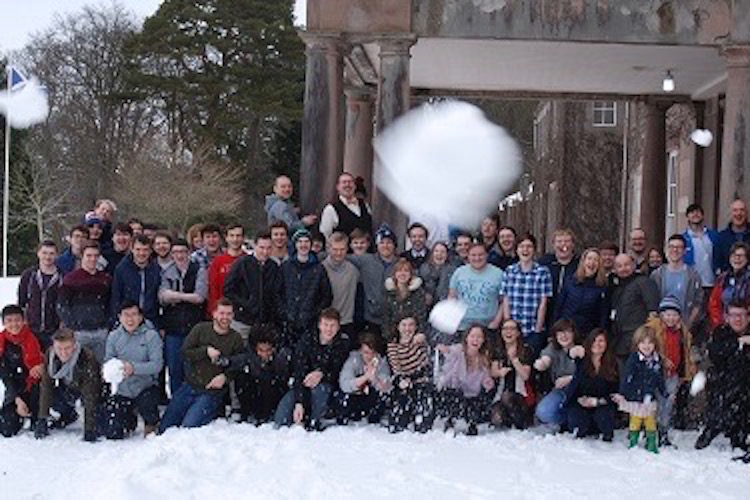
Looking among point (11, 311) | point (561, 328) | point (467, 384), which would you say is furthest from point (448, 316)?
point (11, 311)

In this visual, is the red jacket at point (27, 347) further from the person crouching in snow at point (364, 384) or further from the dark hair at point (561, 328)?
the dark hair at point (561, 328)

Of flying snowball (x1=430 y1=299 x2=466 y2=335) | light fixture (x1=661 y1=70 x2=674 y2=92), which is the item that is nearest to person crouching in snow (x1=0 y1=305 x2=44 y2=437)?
flying snowball (x1=430 y1=299 x2=466 y2=335)

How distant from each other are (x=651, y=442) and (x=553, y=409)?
955mm

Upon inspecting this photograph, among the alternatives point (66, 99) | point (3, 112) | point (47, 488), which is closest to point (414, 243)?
point (47, 488)

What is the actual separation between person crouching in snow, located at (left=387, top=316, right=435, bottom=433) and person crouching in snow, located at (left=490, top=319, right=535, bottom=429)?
23.9 inches

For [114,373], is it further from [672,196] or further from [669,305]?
[672,196]

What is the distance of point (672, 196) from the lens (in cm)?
2088

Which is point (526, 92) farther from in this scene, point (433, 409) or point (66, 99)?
point (66, 99)

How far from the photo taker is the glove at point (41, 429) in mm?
9672

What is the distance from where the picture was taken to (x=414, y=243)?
11039mm

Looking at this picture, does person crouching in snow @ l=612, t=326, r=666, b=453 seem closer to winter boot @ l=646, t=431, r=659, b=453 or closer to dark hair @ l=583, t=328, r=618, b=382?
winter boot @ l=646, t=431, r=659, b=453

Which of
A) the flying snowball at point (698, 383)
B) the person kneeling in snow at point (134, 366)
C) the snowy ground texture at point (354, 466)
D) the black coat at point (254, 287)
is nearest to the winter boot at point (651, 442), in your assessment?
the snowy ground texture at point (354, 466)

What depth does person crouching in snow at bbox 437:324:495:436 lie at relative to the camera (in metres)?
10.1

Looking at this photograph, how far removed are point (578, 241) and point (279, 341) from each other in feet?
68.3
